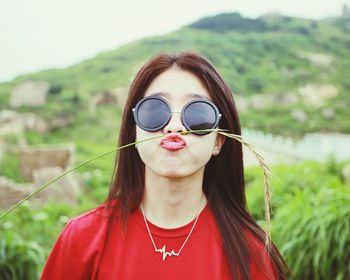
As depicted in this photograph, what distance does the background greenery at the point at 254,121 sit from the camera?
3.15m

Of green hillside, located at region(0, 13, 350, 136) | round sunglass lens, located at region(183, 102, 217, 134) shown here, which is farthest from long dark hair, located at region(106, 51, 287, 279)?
green hillside, located at region(0, 13, 350, 136)

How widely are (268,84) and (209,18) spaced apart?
60.0 feet

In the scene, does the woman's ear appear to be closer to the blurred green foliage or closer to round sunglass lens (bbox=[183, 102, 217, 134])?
round sunglass lens (bbox=[183, 102, 217, 134])

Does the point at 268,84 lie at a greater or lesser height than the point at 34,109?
greater

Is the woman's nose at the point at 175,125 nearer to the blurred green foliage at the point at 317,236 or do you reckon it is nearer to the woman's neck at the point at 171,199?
the woman's neck at the point at 171,199

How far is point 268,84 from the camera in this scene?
35.1 m

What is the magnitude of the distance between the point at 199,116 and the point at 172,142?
0.44 ft

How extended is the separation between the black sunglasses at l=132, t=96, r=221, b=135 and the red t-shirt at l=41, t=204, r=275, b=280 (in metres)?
0.36

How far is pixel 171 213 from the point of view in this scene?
175cm

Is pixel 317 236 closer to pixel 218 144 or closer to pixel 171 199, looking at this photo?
pixel 218 144

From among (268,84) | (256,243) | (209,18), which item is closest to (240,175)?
(256,243)

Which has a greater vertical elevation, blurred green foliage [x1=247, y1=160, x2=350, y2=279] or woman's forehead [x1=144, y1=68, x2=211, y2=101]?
woman's forehead [x1=144, y1=68, x2=211, y2=101]

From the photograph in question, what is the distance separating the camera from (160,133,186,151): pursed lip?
161 cm

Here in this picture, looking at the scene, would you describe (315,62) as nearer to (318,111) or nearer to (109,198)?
(318,111)
